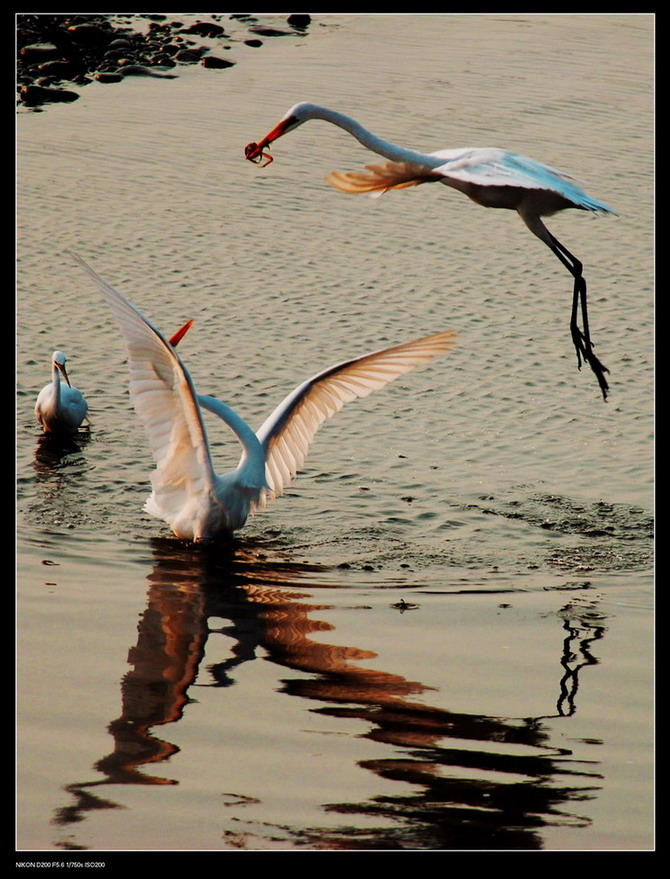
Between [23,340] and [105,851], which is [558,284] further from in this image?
[105,851]

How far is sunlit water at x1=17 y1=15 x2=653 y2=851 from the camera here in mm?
4488

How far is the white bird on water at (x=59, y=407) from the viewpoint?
26.6 ft

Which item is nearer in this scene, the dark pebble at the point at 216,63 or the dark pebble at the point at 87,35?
the dark pebble at the point at 216,63

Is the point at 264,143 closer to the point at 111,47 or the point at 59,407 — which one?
the point at 59,407

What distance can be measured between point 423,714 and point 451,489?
8.70ft

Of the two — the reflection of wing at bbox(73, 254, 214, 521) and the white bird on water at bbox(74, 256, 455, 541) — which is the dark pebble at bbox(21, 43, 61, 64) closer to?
the white bird on water at bbox(74, 256, 455, 541)

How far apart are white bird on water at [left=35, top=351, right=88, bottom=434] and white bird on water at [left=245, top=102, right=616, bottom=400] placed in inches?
108

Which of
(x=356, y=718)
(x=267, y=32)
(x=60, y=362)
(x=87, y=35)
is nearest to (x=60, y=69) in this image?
(x=87, y=35)

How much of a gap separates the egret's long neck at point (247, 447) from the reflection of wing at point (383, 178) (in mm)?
1425

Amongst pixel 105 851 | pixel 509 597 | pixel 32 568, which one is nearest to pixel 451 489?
pixel 509 597

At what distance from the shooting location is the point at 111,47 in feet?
52.8

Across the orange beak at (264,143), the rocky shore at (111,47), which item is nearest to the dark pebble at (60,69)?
the rocky shore at (111,47)

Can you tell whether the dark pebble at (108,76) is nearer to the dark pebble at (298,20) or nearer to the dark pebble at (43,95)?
the dark pebble at (43,95)

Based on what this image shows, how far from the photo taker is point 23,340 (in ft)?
31.4
